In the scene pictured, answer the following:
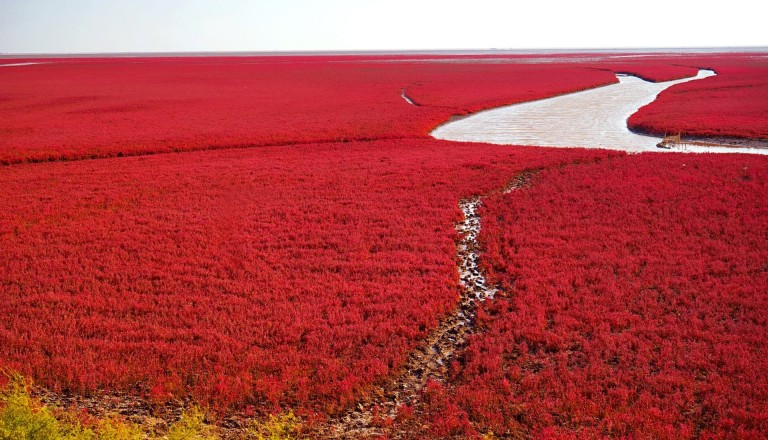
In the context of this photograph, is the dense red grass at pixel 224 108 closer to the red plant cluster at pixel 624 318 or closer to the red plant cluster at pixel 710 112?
the red plant cluster at pixel 710 112

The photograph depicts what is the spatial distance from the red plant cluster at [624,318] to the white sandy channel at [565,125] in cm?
1338

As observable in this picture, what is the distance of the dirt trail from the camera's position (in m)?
9.09

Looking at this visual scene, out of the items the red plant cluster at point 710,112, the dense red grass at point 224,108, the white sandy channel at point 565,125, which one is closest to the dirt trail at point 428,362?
the white sandy channel at point 565,125

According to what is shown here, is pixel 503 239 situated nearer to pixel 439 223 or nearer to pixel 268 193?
pixel 439 223

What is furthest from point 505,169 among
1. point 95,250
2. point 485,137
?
point 95,250

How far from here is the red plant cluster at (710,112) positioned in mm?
36162

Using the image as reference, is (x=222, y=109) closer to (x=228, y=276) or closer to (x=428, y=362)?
(x=228, y=276)

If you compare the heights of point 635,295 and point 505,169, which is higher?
point 505,169

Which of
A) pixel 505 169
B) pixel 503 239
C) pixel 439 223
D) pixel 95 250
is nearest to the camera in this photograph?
pixel 95 250

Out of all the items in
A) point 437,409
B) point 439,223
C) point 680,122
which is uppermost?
point 680,122

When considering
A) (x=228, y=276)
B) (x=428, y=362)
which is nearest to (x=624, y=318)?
(x=428, y=362)

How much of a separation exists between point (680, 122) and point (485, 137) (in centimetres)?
1365

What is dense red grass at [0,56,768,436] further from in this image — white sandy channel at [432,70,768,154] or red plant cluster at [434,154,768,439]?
white sandy channel at [432,70,768,154]

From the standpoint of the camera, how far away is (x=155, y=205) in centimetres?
2106
